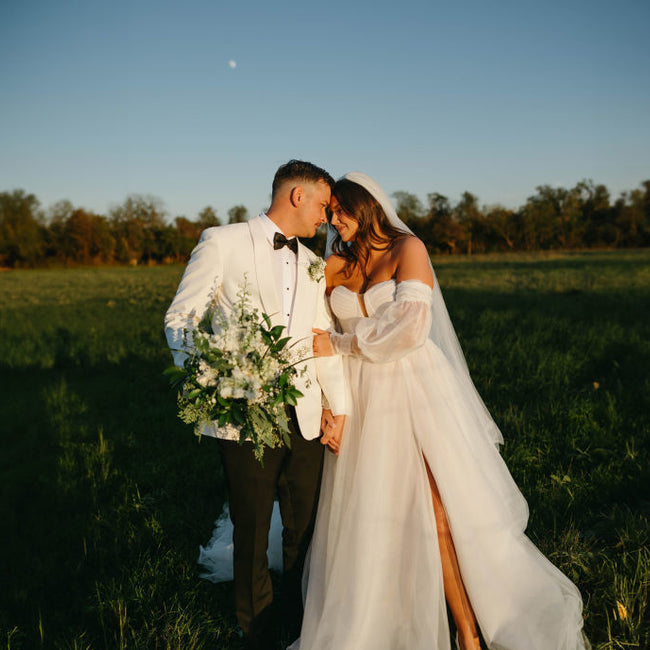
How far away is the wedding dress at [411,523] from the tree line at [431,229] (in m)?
66.8

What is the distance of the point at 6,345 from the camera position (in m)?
11.5

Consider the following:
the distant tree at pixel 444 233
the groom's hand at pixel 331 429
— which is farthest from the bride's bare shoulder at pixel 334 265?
the distant tree at pixel 444 233

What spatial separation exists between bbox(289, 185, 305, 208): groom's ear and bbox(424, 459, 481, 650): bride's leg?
206 centimetres

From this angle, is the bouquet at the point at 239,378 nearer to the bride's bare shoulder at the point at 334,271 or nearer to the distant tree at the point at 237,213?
the bride's bare shoulder at the point at 334,271

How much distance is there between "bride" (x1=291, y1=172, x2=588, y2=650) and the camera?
2.96 m

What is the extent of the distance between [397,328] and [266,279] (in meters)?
0.90

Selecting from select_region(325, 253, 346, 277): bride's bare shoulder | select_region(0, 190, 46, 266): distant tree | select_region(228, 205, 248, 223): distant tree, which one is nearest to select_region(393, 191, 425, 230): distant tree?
select_region(228, 205, 248, 223): distant tree

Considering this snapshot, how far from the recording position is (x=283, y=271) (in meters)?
3.11

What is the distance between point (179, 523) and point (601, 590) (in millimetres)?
3466

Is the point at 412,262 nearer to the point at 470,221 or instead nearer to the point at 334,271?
the point at 334,271

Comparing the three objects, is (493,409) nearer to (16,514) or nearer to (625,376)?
(625,376)

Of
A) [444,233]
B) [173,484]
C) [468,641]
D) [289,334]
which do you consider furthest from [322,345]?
[444,233]

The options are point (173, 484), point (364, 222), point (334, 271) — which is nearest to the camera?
point (364, 222)

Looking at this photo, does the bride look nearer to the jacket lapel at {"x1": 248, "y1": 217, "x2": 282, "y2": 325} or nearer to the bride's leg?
the bride's leg
